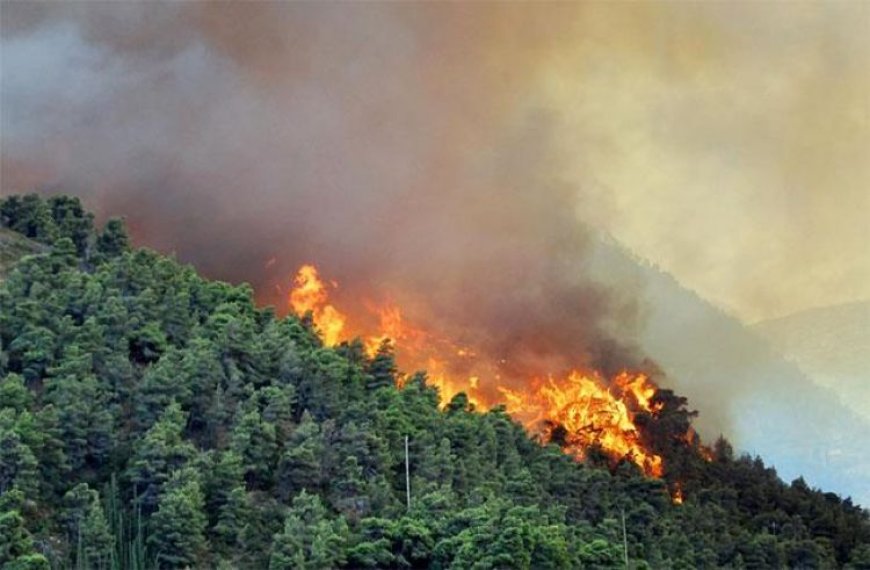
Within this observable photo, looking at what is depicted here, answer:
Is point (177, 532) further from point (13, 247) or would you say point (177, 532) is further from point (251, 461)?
point (13, 247)

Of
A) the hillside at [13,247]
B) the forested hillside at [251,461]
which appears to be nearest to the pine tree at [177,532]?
the forested hillside at [251,461]

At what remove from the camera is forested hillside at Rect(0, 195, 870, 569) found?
44938mm

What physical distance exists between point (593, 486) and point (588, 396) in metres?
21.4

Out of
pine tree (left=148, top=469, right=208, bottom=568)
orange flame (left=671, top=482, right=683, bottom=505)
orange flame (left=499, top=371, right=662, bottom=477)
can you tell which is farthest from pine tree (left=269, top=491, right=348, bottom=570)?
orange flame (left=671, top=482, right=683, bottom=505)

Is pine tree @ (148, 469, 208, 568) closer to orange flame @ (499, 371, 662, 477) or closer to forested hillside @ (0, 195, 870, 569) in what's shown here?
forested hillside @ (0, 195, 870, 569)

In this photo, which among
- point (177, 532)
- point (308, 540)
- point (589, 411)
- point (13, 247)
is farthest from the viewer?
point (589, 411)

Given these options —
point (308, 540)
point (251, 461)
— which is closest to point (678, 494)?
point (251, 461)

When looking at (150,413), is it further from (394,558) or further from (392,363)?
(392,363)

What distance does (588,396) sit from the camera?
83.6 meters

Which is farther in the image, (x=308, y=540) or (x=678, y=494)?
(x=678, y=494)

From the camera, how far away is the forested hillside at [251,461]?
147 ft

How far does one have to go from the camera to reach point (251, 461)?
164ft

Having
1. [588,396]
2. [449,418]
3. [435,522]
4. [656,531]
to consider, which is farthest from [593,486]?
[588,396]

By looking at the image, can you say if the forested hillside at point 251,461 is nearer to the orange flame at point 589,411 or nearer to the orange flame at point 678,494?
the orange flame at point 678,494
